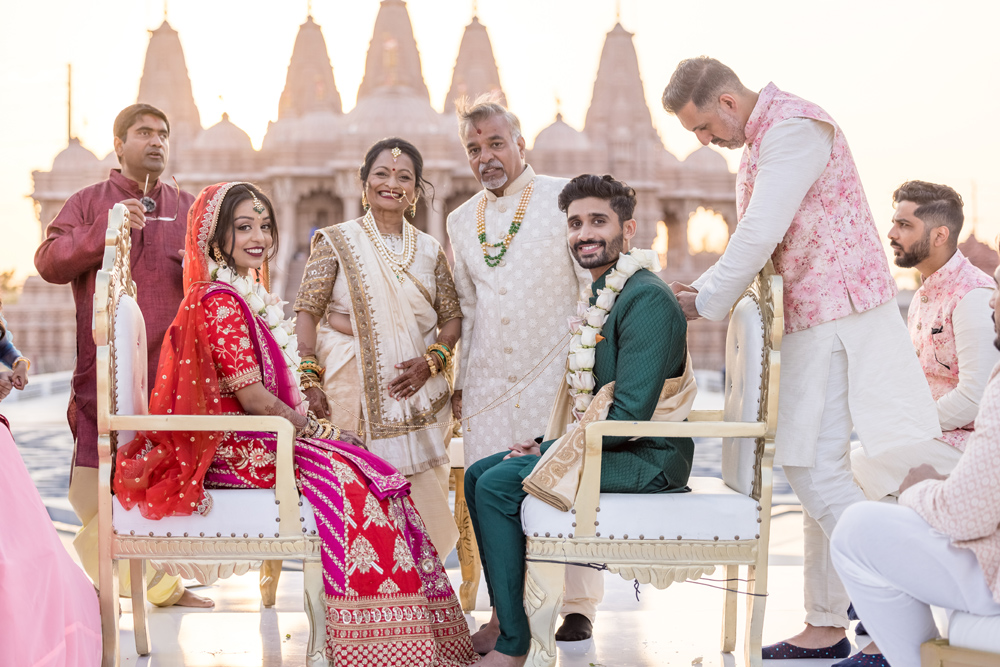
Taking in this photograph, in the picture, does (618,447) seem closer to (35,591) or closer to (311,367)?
(311,367)

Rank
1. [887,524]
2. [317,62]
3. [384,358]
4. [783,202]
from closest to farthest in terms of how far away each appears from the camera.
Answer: [887,524], [783,202], [384,358], [317,62]

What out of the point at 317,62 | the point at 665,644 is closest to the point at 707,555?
the point at 665,644

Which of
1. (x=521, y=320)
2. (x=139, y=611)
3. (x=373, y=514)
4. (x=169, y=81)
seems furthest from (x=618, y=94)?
(x=373, y=514)

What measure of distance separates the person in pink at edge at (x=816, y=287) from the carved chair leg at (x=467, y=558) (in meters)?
1.16

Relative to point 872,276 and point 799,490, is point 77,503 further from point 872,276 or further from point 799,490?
point 872,276

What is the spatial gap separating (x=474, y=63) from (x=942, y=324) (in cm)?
2735

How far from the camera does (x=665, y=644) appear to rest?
2.77 meters

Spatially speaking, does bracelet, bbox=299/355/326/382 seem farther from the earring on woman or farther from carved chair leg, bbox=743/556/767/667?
carved chair leg, bbox=743/556/767/667

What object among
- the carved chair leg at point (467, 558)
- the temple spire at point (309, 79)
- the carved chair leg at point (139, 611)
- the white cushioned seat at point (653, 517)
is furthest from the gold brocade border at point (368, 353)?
the temple spire at point (309, 79)

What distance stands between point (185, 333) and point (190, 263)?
0.24m

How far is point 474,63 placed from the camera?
94.6 feet

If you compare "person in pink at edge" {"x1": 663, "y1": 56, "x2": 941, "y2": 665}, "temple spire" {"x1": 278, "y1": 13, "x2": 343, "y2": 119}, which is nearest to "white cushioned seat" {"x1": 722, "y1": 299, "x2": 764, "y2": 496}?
"person in pink at edge" {"x1": 663, "y1": 56, "x2": 941, "y2": 665}

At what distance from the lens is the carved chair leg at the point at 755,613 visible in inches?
92.3

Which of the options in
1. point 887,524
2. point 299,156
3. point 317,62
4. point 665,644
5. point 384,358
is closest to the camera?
point 887,524
